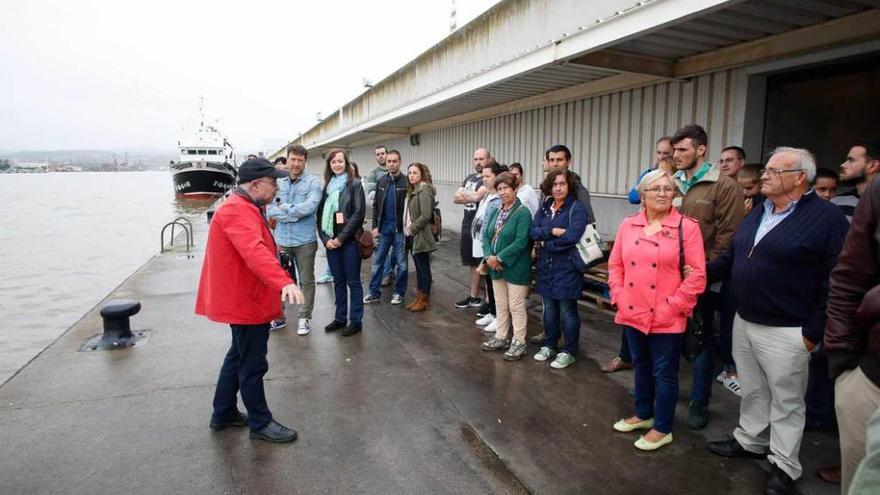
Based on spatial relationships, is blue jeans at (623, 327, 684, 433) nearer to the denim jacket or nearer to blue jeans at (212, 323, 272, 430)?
blue jeans at (212, 323, 272, 430)

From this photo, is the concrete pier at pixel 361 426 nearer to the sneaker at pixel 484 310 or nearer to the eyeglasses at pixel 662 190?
the sneaker at pixel 484 310

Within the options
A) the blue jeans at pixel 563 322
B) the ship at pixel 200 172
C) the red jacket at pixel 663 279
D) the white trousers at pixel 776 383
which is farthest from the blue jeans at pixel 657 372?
the ship at pixel 200 172

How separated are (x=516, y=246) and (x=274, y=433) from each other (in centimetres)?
253

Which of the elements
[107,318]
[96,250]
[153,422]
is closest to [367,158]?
[96,250]

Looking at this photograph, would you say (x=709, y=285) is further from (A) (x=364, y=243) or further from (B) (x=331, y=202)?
(B) (x=331, y=202)

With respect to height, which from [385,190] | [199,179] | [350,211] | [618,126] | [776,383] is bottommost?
[776,383]

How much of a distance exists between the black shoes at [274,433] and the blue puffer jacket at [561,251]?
2429mm

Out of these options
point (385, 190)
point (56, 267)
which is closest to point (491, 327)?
point (385, 190)

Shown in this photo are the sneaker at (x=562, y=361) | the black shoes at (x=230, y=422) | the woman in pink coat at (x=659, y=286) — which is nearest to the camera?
the woman in pink coat at (x=659, y=286)

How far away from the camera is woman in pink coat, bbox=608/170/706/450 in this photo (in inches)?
129

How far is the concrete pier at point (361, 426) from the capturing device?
3.15 meters

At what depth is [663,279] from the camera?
3.31 meters

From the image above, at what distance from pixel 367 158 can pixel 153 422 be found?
18478 millimetres

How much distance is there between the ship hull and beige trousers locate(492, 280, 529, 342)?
35594mm
